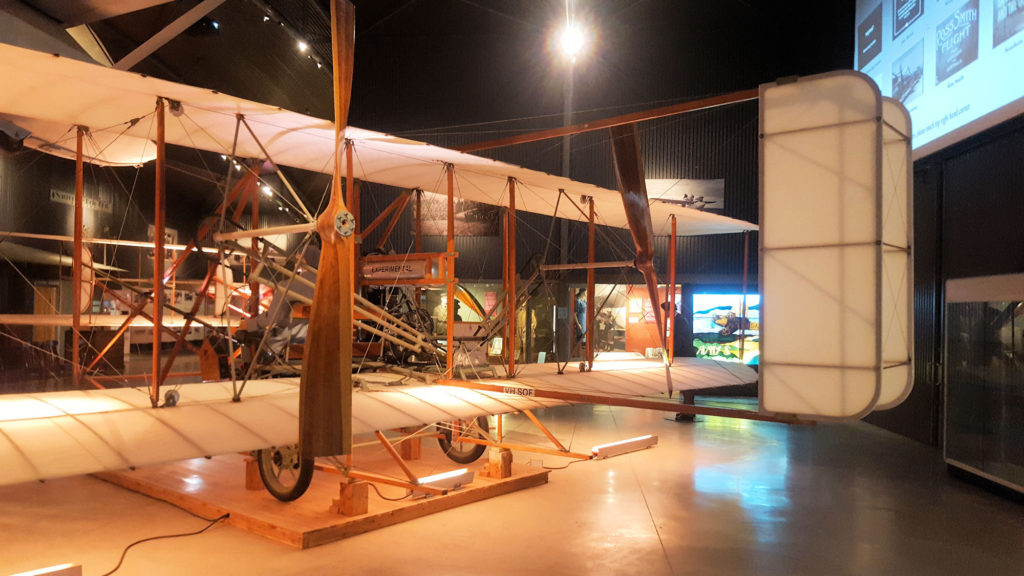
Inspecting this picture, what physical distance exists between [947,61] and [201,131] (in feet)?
29.6

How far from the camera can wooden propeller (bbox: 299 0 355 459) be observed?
3.99m

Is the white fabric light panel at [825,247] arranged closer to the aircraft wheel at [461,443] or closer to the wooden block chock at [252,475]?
the wooden block chock at [252,475]

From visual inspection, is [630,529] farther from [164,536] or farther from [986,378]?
[986,378]

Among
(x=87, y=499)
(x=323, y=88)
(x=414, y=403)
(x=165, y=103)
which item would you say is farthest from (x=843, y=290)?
(x=323, y=88)

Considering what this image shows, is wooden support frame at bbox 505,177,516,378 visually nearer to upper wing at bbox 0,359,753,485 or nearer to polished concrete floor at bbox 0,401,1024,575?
upper wing at bbox 0,359,753,485

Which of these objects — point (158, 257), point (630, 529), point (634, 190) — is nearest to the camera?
point (158, 257)

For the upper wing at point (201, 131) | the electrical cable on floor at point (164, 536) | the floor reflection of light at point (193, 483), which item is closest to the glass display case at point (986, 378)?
the upper wing at point (201, 131)

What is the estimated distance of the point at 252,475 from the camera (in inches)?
285

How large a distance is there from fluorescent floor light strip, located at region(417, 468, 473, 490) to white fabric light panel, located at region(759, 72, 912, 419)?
4.36m

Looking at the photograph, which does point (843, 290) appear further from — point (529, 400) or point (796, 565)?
point (529, 400)

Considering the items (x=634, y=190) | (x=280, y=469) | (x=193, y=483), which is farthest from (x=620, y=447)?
(x=193, y=483)

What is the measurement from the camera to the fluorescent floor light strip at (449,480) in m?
6.85

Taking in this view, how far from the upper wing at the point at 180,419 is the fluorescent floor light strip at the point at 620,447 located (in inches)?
60.5

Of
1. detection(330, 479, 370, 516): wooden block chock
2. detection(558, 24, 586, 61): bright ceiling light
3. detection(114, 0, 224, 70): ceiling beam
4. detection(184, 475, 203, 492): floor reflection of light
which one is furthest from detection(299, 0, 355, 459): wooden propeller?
detection(558, 24, 586, 61): bright ceiling light
